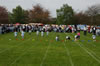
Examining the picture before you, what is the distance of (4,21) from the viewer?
96938 mm

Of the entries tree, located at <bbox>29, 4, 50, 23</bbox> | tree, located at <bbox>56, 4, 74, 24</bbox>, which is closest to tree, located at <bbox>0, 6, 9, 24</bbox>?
tree, located at <bbox>29, 4, 50, 23</bbox>

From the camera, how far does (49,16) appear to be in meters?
116

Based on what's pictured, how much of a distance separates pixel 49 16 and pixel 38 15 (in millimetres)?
6832

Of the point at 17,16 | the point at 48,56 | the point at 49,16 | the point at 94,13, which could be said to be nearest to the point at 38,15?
the point at 49,16

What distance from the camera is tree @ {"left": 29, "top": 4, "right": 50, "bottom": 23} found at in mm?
111375

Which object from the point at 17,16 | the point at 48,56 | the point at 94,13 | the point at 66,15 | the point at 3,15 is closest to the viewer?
the point at 48,56

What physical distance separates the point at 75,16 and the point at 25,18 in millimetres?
25970

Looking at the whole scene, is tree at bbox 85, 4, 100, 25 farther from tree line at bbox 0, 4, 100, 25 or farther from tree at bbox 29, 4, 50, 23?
tree at bbox 29, 4, 50, 23

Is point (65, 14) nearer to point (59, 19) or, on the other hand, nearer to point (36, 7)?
point (59, 19)

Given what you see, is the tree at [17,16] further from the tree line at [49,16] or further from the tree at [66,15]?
the tree at [66,15]

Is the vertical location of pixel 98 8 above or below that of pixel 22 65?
above

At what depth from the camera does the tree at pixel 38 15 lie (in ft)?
365

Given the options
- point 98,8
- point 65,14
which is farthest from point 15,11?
point 98,8

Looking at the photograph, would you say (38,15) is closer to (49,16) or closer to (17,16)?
(49,16)
